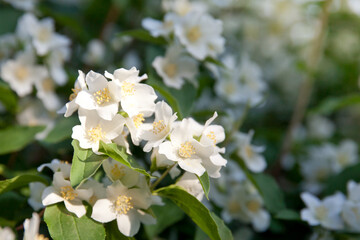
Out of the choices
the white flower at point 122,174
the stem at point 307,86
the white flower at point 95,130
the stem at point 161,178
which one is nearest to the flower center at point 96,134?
the white flower at point 95,130

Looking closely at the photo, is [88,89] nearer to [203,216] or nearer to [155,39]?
[203,216]

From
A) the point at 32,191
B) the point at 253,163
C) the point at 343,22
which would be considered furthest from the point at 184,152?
the point at 343,22

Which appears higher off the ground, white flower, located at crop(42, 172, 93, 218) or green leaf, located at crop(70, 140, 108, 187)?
green leaf, located at crop(70, 140, 108, 187)

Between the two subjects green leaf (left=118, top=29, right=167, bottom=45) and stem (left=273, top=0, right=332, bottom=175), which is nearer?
green leaf (left=118, top=29, right=167, bottom=45)

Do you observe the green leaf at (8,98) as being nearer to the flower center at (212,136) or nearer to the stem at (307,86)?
the flower center at (212,136)

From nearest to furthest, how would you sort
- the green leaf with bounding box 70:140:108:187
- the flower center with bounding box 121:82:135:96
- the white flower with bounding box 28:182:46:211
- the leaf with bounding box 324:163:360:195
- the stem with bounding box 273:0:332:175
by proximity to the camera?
the green leaf with bounding box 70:140:108:187, the flower center with bounding box 121:82:135:96, the white flower with bounding box 28:182:46:211, the leaf with bounding box 324:163:360:195, the stem with bounding box 273:0:332:175

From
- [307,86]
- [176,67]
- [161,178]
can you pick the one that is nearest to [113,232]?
[161,178]

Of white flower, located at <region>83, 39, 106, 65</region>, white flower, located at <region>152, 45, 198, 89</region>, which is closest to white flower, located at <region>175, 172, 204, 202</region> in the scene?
white flower, located at <region>152, 45, 198, 89</region>

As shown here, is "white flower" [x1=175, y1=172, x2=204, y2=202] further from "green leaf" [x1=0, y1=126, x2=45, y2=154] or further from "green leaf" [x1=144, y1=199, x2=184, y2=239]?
"green leaf" [x1=0, y1=126, x2=45, y2=154]
